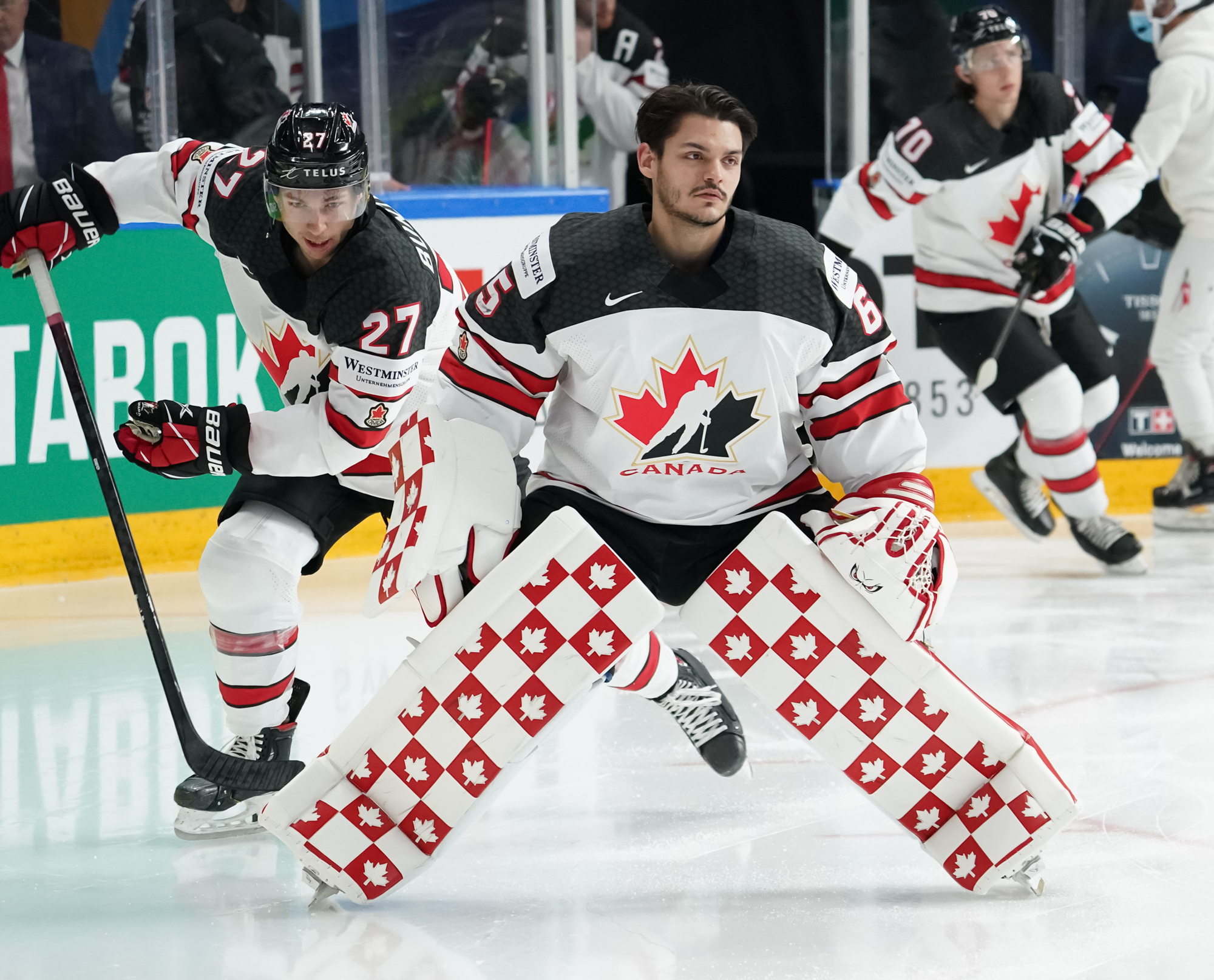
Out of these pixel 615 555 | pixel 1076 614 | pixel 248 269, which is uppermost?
pixel 248 269

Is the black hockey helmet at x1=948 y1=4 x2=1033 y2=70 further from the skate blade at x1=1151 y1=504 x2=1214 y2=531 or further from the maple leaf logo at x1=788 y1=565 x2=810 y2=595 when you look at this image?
the maple leaf logo at x1=788 y1=565 x2=810 y2=595

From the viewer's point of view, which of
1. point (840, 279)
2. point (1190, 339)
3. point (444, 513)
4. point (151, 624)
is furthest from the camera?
point (1190, 339)

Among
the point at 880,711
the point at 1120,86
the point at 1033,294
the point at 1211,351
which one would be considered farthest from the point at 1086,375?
the point at 880,711

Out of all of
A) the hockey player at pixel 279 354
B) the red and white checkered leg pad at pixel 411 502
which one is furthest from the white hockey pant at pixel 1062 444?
the red and white checkered leg pad at pixel 411 502

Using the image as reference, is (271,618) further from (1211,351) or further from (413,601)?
(1211,351)

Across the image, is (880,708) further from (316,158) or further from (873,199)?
(873,199)

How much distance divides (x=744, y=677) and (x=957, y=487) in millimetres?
3053

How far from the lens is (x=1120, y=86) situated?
546 cm

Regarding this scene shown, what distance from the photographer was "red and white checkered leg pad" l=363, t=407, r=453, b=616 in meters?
2.19

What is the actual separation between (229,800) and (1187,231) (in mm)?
3582

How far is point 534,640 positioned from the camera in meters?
2.24

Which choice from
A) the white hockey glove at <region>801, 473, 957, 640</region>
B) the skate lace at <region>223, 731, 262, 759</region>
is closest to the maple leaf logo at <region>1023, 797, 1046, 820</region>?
the white hockey glove at <region>801, 473, 957, 640</region>

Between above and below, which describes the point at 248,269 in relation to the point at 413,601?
above

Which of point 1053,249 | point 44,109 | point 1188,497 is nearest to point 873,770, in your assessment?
point 1053,249
